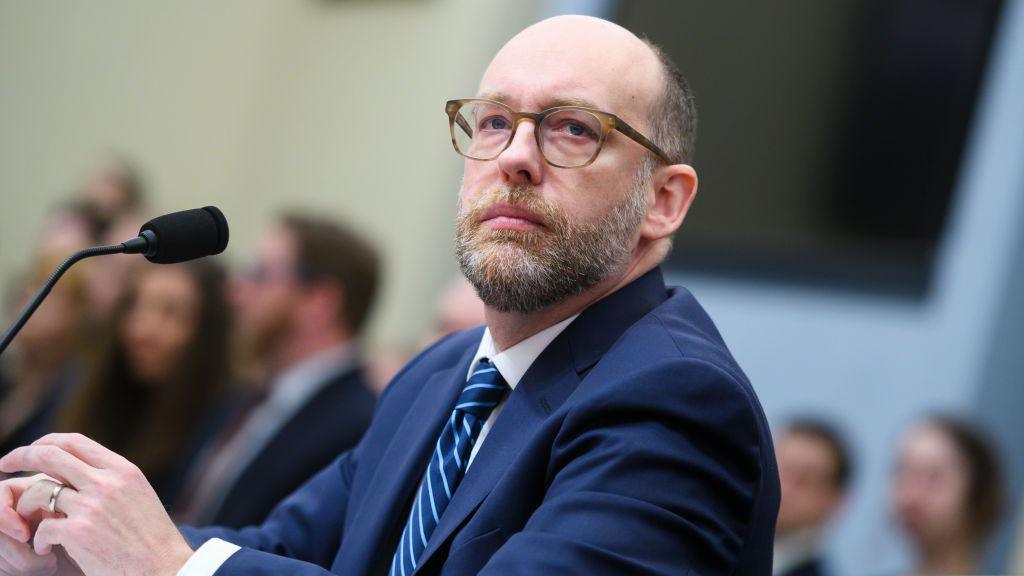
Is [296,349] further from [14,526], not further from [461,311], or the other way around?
[14,526]

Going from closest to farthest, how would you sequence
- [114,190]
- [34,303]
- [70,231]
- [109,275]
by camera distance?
[34,303] < [109,275] < [70,231] < [114,190]

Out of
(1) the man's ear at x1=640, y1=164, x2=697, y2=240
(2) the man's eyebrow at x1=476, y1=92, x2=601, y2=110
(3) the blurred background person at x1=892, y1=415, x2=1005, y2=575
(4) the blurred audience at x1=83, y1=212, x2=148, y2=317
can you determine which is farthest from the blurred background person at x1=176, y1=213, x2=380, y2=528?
(2) the man's eyebrow at x1=476, y1=92, x2=601, y2=110

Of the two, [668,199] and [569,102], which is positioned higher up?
[569,102]

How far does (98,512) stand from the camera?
149cm

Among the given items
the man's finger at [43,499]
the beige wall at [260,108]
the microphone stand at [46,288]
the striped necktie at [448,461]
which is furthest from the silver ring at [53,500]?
the beige wall at [260,108]

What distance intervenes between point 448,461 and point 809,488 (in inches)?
94.4

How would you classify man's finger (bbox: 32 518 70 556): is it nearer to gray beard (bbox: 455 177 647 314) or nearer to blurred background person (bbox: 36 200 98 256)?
gray beard (bbox: 455 177 647 314)

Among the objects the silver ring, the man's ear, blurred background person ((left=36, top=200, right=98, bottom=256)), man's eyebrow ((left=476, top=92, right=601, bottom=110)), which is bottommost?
blurred background person ((left=36, top=200, right=98, bottom=256))

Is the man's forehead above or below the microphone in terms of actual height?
above

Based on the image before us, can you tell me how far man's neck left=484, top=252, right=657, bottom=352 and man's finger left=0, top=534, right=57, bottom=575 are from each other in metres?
0.63

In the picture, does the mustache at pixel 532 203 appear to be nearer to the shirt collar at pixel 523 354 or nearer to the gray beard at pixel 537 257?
the gray beard at pixel 537 257

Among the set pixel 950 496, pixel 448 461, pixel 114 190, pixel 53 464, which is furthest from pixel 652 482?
pixel 114 190

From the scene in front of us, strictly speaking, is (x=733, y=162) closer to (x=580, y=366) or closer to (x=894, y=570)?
(x=894, y=570)

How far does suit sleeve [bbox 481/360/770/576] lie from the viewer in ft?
4.63
